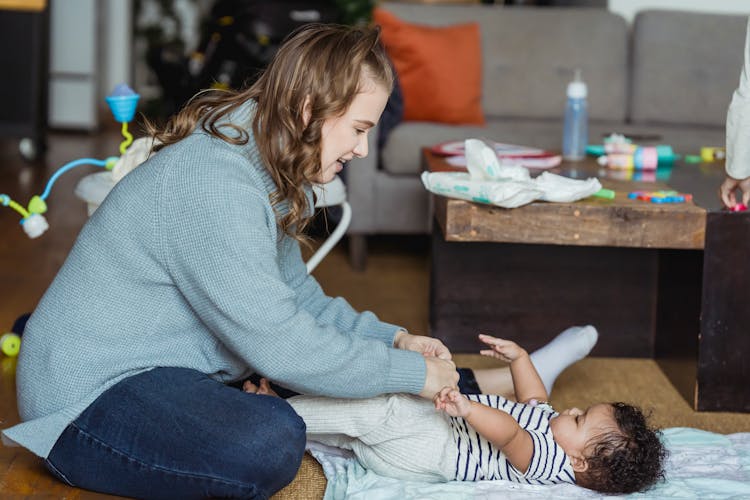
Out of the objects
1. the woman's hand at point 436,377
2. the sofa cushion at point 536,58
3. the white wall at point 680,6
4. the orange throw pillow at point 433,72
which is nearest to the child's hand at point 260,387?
the woman's hand at point 436,377

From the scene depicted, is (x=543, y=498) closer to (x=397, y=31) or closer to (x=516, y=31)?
(x=397, y=31)

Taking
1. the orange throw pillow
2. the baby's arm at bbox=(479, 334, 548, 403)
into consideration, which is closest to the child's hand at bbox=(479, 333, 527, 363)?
the baby's arm at bbox=(479, 334, 548, 403)

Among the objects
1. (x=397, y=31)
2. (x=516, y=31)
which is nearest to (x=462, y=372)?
(x=397, y=31)

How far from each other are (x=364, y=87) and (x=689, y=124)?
105 inches

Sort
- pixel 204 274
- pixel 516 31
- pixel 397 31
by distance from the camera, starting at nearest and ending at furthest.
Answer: pixel 204 274 < pixel 397 31 < pixel 516 31

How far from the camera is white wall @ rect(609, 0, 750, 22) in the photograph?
4152 millimetres

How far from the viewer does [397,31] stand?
359 cm

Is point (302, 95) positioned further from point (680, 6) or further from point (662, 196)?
point (680, 6)

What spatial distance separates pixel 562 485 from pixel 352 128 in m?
0.64

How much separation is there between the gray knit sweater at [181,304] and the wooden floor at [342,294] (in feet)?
0.69

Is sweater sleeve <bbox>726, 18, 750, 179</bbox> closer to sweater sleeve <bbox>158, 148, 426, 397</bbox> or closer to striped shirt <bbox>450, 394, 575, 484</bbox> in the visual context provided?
striped shirt <bbox>450, 394, 575, 484</bbox>

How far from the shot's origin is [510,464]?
1.58m

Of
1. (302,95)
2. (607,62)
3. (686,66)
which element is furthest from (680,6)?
(302,95)

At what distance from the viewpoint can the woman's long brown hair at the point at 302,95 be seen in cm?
139
